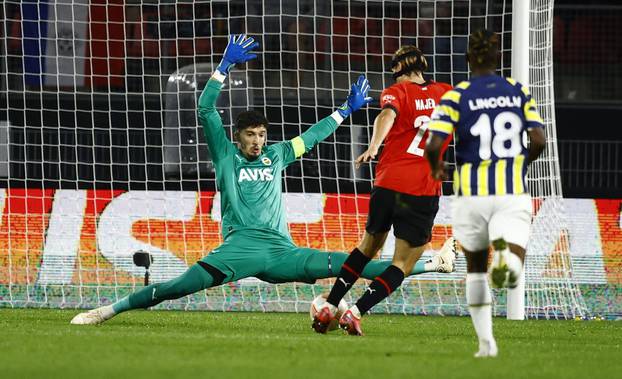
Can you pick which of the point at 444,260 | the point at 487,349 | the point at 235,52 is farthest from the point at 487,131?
the point at 235,52

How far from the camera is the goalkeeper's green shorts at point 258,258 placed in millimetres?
8281

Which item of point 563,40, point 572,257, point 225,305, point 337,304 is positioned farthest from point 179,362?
point 563,40


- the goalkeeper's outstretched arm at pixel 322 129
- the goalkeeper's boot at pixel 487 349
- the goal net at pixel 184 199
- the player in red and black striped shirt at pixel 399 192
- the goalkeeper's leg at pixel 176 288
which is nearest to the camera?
the goalkeeper's boot at pixel 487 349

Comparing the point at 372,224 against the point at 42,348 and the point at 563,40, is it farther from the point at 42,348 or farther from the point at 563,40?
the point at 563,40

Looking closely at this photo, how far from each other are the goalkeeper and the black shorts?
64cm

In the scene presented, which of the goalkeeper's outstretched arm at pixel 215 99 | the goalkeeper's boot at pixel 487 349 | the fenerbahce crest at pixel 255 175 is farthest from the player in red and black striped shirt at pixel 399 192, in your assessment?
the goalkeeper's boot at pixel 487 349

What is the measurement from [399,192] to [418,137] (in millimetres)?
379

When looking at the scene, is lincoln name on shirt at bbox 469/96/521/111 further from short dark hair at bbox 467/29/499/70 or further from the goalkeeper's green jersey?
the goalkeeper's green jersey

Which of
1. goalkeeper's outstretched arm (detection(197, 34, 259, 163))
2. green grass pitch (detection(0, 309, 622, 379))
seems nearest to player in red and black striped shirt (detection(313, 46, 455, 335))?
green grass pitch (detection(0, 309, 622, 379))

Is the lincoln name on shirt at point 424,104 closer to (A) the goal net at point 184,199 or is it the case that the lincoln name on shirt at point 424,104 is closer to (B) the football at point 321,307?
(B) the football at point 321,307

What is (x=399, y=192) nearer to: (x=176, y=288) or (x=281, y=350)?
(x=176, y=288)

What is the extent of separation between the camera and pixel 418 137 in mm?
7852

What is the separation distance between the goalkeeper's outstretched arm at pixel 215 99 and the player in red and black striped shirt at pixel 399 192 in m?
1.16

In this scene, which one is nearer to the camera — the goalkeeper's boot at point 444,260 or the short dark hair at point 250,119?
the short dark hair at point 250,119
